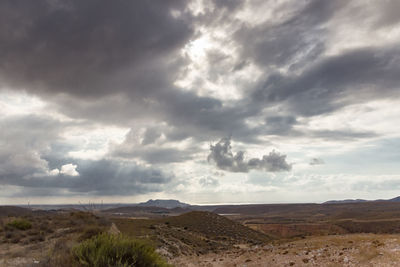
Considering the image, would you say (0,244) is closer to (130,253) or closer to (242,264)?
(130,253)

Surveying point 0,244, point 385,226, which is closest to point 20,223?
point 0,244

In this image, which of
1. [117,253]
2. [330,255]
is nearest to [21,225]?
[117,253]

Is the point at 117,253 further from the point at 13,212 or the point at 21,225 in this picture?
the point at 13,212

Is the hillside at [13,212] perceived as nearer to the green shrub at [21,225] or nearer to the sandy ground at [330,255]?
the green shrub at [21,225]

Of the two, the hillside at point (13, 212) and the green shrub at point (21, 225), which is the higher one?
the green shrub at point (21, 225)

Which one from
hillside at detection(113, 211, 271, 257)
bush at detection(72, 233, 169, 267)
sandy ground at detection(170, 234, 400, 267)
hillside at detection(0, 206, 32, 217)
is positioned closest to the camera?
bush at detection(72, 233, 169, 267)

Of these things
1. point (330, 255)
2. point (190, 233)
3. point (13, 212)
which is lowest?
point (190, 233)

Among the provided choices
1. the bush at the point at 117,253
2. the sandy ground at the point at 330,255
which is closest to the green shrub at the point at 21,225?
the sandy ground at the point at 330,255

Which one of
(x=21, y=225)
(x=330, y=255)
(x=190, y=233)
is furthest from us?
(x=190, y=233)

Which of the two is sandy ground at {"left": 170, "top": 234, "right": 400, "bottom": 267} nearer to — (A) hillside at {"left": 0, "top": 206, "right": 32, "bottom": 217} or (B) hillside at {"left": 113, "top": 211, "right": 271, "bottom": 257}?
(B) hillside at {"left": 113, "top": 211, "right": 271, "bottom": 257}

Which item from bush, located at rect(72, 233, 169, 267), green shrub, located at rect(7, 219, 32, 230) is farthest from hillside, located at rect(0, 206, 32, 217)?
bush, located at rect(72, 233, 169, 267)

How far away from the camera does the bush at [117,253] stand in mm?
9109

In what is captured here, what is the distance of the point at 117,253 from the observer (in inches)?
353

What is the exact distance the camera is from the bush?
359 inches
